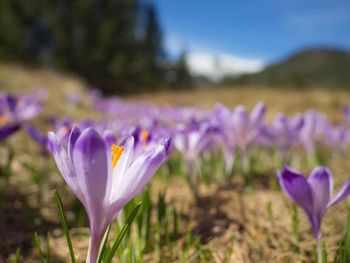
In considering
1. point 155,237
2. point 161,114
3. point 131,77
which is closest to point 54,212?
point 155,237

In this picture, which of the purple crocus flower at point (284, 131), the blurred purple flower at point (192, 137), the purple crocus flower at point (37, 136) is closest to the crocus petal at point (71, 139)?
the blurred purple flower at point (192, 137)

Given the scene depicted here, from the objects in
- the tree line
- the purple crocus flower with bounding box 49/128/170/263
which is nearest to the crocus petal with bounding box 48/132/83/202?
the purple crocus flower with bounding box 49/128/170/263

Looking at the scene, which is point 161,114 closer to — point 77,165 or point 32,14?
point 77,165

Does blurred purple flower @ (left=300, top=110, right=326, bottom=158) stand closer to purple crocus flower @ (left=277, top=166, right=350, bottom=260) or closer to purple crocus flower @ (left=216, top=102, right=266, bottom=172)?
purple crocus flower @ (left=216, top=102, right=266, bottom=172)

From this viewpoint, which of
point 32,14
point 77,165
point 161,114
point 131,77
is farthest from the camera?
point 131,77

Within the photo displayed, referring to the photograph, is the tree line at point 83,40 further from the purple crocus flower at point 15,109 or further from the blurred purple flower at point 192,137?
the blurred purple flower at point 192,137

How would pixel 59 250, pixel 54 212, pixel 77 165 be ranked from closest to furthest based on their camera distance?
pixel 77 165 < pixel 59 250 < pixel 54 212
